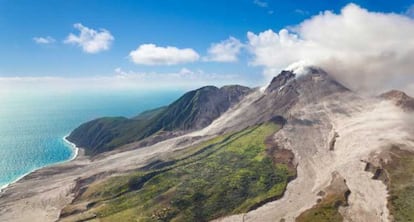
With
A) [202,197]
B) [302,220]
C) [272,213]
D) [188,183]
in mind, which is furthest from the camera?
[188,183]

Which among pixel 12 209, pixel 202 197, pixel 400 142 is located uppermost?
pixel 400 142

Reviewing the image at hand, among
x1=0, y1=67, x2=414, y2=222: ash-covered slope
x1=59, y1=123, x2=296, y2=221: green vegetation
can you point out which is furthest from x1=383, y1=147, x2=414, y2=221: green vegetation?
x1=59, y1=123, x2=296, y2=221: green vegetation

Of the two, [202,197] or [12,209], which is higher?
[202,197]

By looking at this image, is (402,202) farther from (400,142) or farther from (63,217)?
(63,217)

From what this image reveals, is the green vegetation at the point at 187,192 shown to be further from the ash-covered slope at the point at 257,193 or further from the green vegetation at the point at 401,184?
the green vegetation at the point at 401,184

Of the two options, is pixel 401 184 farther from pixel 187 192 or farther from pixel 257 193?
pixel 187 192

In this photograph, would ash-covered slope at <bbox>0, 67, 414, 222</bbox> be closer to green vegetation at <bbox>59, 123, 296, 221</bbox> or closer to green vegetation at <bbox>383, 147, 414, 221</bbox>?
green vegetation at <bbox>59, 123, 296, 221</bbox>

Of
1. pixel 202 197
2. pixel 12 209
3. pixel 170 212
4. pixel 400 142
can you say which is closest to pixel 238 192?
pixel 202 197
